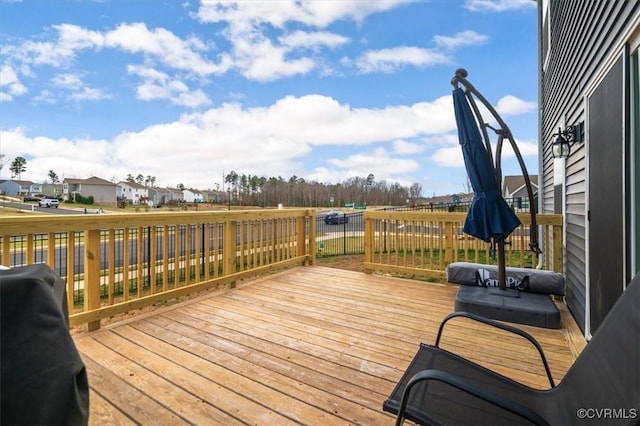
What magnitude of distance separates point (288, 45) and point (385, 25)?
127 inches

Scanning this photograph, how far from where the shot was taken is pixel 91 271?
2787mm

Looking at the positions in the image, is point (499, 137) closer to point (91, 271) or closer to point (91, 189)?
point (91, 271)

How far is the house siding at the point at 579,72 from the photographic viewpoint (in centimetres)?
226

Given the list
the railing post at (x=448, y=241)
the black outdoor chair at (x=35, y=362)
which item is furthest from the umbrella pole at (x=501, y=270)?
the black outdoor chair at (x=35, y=362)

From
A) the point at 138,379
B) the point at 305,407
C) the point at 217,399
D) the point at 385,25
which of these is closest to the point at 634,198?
the point at 305,407

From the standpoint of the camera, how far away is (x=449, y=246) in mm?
4371

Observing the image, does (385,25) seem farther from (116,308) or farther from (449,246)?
(116,308)

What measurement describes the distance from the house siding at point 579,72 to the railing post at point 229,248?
382 cm

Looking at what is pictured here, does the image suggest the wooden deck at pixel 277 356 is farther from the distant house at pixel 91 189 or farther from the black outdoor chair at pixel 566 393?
the distant house at pixel 91 189

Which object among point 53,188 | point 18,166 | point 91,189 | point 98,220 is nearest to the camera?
point 98,220

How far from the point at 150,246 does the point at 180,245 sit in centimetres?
33

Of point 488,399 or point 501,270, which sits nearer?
point 488,399

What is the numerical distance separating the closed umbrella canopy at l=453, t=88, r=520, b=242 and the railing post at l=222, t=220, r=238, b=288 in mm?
2860

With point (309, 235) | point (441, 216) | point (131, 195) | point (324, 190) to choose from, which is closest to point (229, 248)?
point (309, 235)
